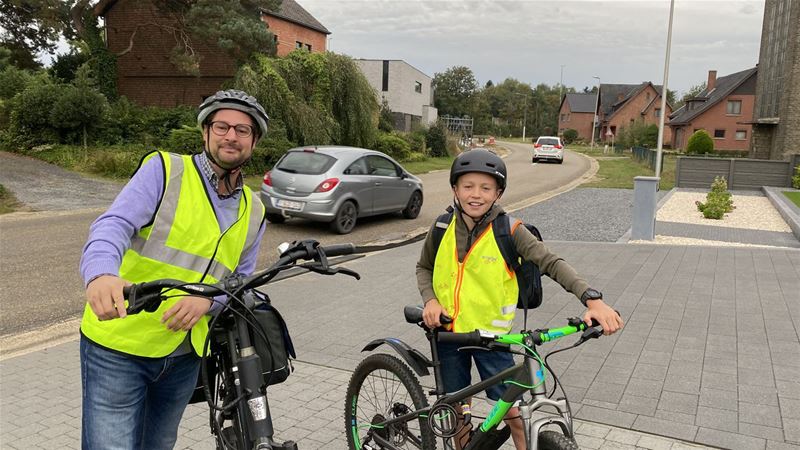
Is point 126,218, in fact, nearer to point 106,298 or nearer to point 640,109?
point 106,298

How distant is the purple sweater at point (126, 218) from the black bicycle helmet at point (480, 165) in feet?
3.24

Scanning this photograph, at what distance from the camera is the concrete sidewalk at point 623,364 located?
3.76 m

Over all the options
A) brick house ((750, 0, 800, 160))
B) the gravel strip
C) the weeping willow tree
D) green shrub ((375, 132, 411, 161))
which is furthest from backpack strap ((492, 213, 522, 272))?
green shrub ((375, 132, 411, 161))

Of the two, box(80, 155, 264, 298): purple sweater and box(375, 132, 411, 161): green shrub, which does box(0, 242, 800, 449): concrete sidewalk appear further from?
box(375, 132, 411, 161): green shrub

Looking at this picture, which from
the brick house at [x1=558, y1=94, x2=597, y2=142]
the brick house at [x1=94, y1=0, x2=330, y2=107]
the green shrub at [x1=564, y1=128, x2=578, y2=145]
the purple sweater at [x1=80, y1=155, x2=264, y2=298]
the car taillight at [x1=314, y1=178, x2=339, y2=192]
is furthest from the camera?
the brick house at [x1=558, y1=94, x2=597, y2=142]

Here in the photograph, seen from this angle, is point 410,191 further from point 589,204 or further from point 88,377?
point 88,377

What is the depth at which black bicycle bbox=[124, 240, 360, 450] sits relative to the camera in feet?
6.89

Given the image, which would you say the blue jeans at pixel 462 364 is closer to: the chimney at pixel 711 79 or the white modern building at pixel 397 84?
the white modern building at pixel 397 84

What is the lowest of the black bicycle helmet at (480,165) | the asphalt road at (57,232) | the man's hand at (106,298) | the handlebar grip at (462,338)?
the asphalt road at (57,232)

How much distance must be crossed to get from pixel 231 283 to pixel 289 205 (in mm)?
9670

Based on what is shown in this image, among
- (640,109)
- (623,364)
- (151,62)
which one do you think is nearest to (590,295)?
(623,364)

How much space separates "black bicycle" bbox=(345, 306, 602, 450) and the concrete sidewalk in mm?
619

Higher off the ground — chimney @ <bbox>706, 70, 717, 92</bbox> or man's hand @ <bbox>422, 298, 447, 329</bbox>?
chimney @ <bbox>706, 70, 717, 92</bbox>

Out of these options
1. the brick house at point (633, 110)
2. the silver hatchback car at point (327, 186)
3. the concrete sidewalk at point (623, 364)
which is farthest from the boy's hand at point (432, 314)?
the brick house at point (633, 110)
